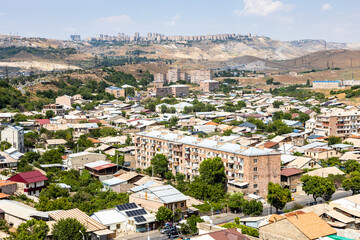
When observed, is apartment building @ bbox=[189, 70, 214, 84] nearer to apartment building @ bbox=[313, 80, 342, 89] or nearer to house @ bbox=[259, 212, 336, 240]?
apartment building @ bbox=[313, 80, 342, 89]

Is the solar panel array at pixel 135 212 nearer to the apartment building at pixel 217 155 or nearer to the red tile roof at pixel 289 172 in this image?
the apartment building at pixel 217 155

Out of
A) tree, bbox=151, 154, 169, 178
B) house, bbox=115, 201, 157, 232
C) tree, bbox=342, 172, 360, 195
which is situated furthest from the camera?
tree, bbox=151, 154, 169, 178

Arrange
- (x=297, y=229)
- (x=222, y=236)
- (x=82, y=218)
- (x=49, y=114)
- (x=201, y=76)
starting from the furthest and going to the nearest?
(x=201, y=76) < (x=49, y=114) < (x=82, y=218) < (x=297, y=229) < (x=222, y=236)

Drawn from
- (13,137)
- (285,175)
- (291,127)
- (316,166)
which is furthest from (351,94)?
(13,137)

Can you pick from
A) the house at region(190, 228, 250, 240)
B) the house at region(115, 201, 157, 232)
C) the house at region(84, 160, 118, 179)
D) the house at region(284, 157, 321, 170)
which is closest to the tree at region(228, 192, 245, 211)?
the house at region(115, 201, 157, 232)

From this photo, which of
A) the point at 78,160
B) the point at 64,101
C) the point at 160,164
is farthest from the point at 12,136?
the point at 64,101

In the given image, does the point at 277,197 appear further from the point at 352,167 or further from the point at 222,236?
the point at 352,167

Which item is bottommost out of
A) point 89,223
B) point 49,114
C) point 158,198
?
point 89,223
